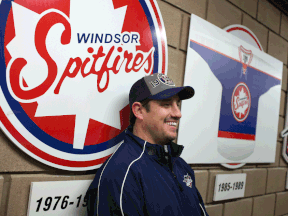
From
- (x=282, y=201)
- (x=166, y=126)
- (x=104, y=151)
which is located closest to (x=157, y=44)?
(x=166, y=126)

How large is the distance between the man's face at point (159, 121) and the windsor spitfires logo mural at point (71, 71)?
0.50 feet

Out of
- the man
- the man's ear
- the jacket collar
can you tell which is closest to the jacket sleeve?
the man

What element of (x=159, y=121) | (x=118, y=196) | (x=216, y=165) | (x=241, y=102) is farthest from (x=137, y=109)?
(x=241, y=102)

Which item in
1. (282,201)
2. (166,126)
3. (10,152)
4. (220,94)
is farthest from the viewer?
(282,201)

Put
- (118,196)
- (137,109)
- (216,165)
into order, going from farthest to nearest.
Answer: (216,165) → (137,109) → (118,196)

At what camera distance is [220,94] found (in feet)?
5.23

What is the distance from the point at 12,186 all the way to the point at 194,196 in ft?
2.42

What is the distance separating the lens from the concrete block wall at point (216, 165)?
86cm

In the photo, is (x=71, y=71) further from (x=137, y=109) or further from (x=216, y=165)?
(x=216, y=165)

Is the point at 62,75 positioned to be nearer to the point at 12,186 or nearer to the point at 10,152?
the point at 10,152

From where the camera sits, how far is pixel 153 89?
102 cm

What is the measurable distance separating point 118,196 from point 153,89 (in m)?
0.45

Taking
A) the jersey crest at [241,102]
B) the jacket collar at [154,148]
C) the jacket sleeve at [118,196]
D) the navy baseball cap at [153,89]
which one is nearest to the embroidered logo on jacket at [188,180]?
the jacket collar at [154,148]

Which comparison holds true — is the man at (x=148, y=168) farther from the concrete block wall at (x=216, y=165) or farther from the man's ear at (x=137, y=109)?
the concrete block wall at (x=216, y=165)
